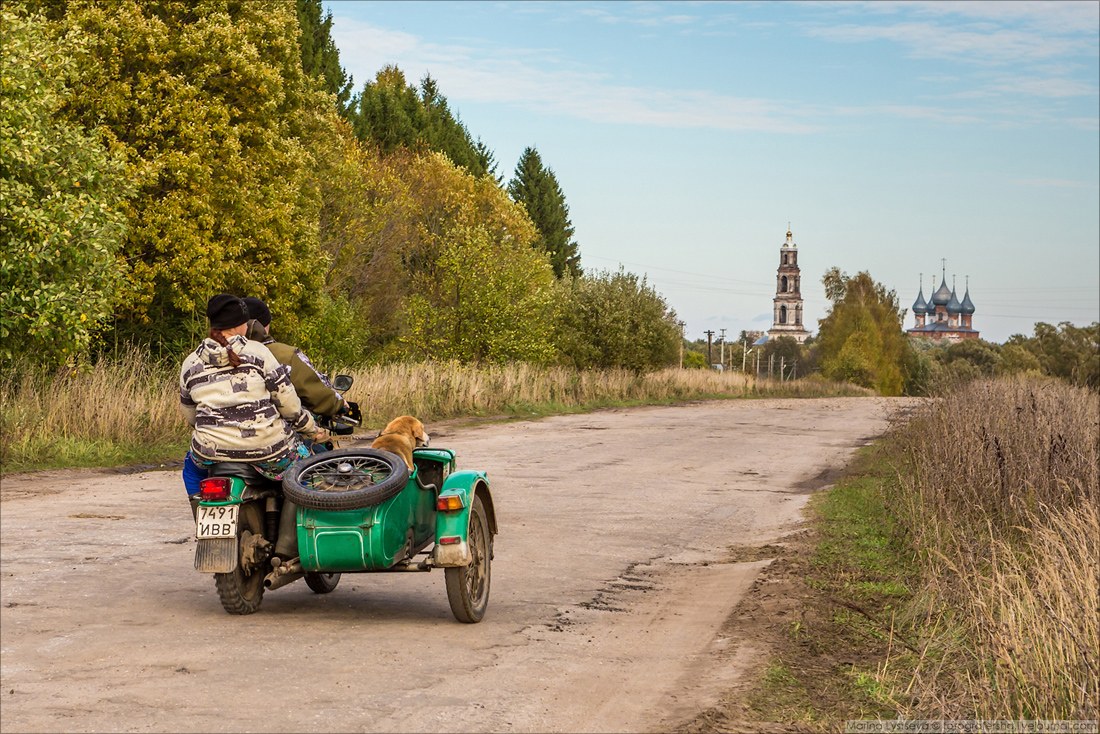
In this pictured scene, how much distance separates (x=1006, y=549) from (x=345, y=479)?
4123 mm

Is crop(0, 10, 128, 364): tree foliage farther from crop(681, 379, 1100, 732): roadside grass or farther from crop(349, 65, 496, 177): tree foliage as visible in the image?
crop(349, 65, 496, 177): tree foliage

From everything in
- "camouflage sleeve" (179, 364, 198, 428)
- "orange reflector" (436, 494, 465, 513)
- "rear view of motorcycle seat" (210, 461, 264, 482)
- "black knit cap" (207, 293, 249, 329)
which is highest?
"black knit cap" (207, 293, 249, 329)

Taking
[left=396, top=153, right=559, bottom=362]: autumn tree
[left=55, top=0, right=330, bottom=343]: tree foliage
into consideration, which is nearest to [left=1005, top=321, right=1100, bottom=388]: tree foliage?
[left=396, top=153, right=559, bottom=362]: autumn tree

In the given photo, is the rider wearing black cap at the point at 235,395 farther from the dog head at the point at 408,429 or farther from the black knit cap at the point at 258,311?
the dog head at the point at 408,429

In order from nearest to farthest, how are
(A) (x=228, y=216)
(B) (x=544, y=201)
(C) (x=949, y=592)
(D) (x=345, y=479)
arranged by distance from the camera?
1. (D) (x=345, y=479)
2. (C) (x=949, y=592)
3. (A) (x=228, y=216)
4. (B) (x=544, y=201)

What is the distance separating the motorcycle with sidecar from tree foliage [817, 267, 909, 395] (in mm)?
74996

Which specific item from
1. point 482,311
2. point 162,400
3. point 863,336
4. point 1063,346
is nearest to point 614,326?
point 482,311

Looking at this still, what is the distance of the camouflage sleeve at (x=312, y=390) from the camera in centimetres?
709

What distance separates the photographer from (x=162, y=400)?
18344 mm

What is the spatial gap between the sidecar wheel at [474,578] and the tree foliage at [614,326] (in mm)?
33534

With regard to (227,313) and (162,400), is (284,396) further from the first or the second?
(162,400)

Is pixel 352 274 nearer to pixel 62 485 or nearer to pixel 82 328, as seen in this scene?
pixel 82 328

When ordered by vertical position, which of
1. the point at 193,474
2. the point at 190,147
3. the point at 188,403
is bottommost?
the point at 193,474

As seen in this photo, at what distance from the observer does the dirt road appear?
5.11 metres
